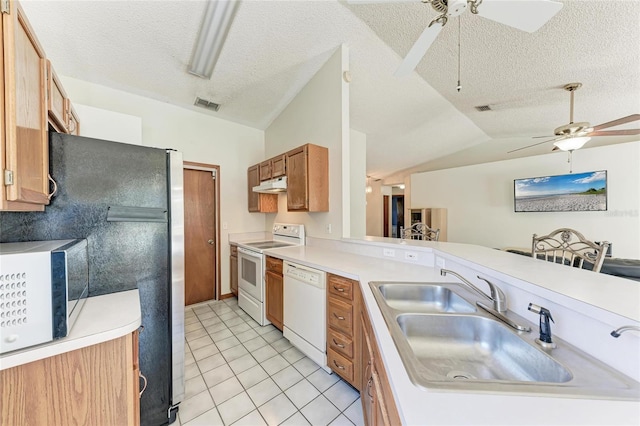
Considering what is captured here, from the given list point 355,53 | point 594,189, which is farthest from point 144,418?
point 594,189

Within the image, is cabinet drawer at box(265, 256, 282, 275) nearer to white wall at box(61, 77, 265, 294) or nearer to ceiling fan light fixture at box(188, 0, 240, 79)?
white wall at box(61, 77, 265, 294)

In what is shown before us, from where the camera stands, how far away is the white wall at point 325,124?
101 inches

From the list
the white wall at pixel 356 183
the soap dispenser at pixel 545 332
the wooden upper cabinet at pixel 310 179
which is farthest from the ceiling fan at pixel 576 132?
the soap dispenser at pixel 545 332

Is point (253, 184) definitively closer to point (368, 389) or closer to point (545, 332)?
point (368, 389)

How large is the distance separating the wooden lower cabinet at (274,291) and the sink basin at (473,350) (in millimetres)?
1560

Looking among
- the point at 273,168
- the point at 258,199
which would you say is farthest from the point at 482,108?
the point at 258,199

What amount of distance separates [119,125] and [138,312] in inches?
78.2

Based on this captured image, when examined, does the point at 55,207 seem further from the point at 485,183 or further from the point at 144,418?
the point at 485,183

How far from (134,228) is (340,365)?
67.8 inches

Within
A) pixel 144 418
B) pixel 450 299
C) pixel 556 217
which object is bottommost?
pixel 144 418

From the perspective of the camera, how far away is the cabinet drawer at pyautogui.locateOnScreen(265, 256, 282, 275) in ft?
7.79

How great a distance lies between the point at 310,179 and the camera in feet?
8.63

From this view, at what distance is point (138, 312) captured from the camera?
1071mm

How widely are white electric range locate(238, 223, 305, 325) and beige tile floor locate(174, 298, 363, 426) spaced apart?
29 centimetres
